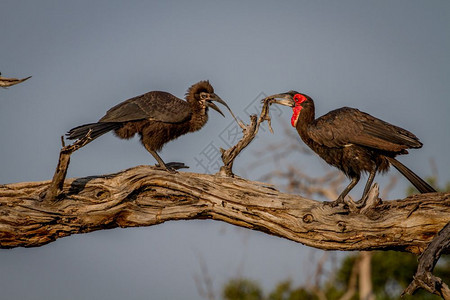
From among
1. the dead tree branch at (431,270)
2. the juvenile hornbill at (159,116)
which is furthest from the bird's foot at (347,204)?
the juvenile hornbill at (159,116)

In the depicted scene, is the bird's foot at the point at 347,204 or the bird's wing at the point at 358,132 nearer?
the bird's foot at the point at 347,204

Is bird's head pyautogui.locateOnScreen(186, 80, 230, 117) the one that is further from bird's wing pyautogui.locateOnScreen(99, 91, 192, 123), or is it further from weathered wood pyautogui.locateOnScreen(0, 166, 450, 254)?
weathered wood pyautogui.locateOnScreen(0, 166, 450, 254)

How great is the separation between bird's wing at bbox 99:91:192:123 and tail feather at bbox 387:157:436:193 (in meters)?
2.49

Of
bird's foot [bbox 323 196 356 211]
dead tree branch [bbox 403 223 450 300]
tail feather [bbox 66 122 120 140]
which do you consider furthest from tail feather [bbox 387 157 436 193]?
tail feather [bbox 66 122 120 140]

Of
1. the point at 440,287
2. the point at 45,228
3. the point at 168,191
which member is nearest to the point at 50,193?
the point at 45,228

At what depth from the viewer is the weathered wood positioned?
5.05 meters

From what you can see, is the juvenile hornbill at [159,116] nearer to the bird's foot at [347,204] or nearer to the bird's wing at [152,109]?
the bird's wing at [152,109]

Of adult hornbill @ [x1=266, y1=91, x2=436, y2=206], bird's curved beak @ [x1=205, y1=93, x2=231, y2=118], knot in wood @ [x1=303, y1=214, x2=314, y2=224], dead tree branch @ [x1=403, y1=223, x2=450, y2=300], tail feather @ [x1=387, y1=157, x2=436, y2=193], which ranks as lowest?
dead tree branch @ [x1=403, y1=223, x2=450, y2=300]

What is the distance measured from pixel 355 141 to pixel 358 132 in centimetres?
10

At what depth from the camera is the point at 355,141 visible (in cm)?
571

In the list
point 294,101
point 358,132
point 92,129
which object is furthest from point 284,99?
point 92,129

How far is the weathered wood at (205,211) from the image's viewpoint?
505 cm

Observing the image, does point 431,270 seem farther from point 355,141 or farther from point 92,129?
point 92,129

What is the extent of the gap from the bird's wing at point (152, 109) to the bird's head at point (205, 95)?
22cm
